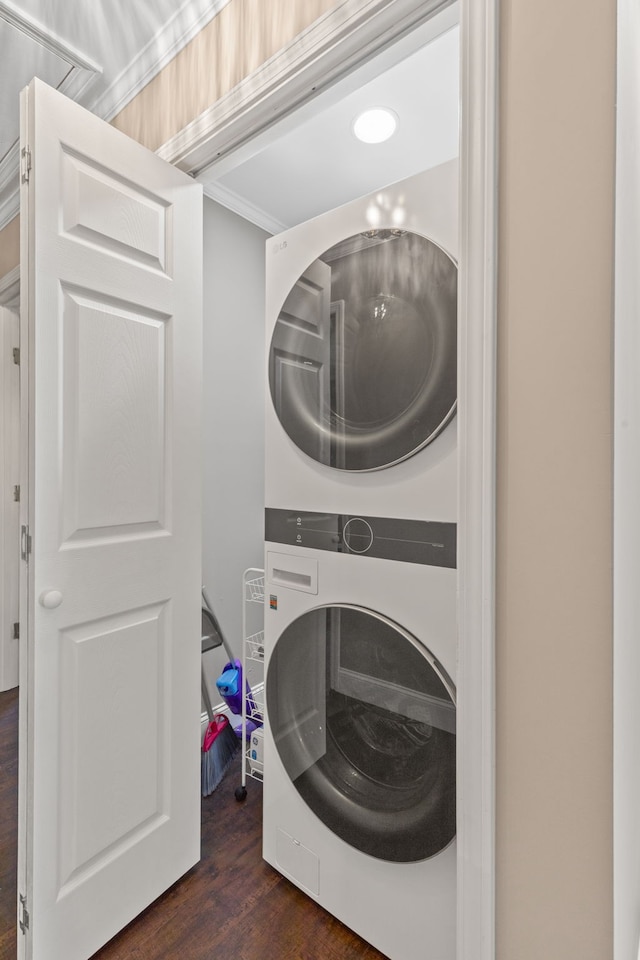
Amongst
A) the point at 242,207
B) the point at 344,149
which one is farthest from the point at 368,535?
the point at 242,207

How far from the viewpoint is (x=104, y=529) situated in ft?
4.04

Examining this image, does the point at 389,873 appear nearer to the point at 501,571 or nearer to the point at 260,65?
the point at 501,571

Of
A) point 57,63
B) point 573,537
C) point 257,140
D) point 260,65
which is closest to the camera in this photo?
point 573,537

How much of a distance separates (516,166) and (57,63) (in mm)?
1673

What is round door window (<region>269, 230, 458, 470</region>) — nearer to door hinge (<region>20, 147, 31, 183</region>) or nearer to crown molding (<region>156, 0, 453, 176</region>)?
crown molding (<region>156, 0, 453, 176</region>)

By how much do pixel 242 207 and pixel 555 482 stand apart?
2.28 meters

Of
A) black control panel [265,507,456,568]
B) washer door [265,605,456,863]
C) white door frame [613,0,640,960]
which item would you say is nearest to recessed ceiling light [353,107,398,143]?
white door frame [613,0,640,960]

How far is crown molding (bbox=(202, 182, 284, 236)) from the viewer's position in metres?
2.26

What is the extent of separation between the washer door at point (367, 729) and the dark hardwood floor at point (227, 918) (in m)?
0.28

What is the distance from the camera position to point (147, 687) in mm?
1335

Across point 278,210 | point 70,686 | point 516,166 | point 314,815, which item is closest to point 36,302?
point 70,686

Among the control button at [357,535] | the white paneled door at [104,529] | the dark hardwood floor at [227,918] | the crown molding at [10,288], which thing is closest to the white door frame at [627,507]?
the control button at [357,535]

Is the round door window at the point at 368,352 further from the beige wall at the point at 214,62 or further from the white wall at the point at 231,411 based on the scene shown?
the white wall at the point at 231,411

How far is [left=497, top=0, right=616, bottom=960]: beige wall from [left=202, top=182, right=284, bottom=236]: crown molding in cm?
178
